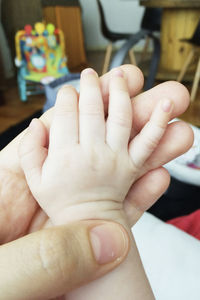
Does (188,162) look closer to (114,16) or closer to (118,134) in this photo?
(118,134)

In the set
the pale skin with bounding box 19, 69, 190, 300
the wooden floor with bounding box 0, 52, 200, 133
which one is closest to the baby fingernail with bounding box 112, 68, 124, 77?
the pale skin with bounding box 19, 69, 190, 300

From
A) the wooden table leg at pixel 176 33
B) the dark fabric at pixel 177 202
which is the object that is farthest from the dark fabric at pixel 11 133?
the wooden table leg at pixel 176 33

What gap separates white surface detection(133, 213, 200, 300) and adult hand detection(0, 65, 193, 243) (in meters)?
0.18

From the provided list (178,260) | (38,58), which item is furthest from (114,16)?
(178,260)

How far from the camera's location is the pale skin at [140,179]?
1.29 ft

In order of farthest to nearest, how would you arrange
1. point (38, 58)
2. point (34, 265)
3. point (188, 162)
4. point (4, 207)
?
point (38, 58)
point (188, 162)
point (4, 207)
point (34, 265)

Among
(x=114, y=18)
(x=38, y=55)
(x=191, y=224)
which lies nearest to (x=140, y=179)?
(x=191, y=224)

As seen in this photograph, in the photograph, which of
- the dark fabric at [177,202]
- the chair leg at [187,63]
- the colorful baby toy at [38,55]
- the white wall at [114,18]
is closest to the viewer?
the dark fabric at [177,202]

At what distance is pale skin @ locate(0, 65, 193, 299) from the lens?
15.5 inches

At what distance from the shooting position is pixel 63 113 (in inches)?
16.1

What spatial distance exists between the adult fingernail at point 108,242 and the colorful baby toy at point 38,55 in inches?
74.7

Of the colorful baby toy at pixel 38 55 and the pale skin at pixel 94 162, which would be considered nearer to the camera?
the pale skin at pixel 94 162

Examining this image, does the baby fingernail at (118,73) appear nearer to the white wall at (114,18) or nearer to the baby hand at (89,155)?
the baby hand at (89,155)

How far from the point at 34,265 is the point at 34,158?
152mm
